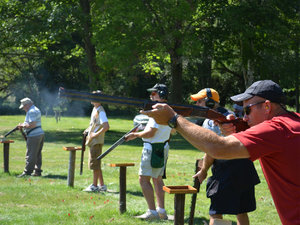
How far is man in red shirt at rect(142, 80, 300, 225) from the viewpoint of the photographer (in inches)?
116

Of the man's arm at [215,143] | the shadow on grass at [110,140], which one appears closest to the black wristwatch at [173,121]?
the man's arm at [215,143]

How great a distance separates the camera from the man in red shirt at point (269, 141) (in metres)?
2.96

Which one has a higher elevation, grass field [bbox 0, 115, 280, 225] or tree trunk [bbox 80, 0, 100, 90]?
tree trunk [bbox 80, 0, 100, 90]

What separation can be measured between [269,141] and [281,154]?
16cm

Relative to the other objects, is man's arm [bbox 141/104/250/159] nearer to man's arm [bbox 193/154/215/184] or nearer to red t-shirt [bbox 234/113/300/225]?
red t-shirt [bbox 234/113/300/225]

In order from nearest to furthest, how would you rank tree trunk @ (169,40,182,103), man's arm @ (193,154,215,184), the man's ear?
the man's ear → man's arm @ (193,154,215,184) → tree trunk @ (169,40,182,103)

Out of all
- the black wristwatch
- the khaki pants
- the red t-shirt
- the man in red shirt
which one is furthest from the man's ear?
the khaki pants

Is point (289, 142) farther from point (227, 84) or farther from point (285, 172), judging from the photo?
point (227, 84)

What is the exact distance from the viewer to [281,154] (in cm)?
305

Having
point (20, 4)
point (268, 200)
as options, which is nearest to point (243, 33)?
point (20, 4)

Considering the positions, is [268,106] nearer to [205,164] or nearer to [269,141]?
[269,141]

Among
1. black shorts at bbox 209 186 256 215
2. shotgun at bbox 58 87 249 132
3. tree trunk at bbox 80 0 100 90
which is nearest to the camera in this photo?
shotgun at bbox 58 87 249 132

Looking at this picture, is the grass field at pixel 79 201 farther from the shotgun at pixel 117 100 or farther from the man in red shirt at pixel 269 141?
the man in red shirt at pixel 269 141

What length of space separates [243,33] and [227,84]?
20.5 m
